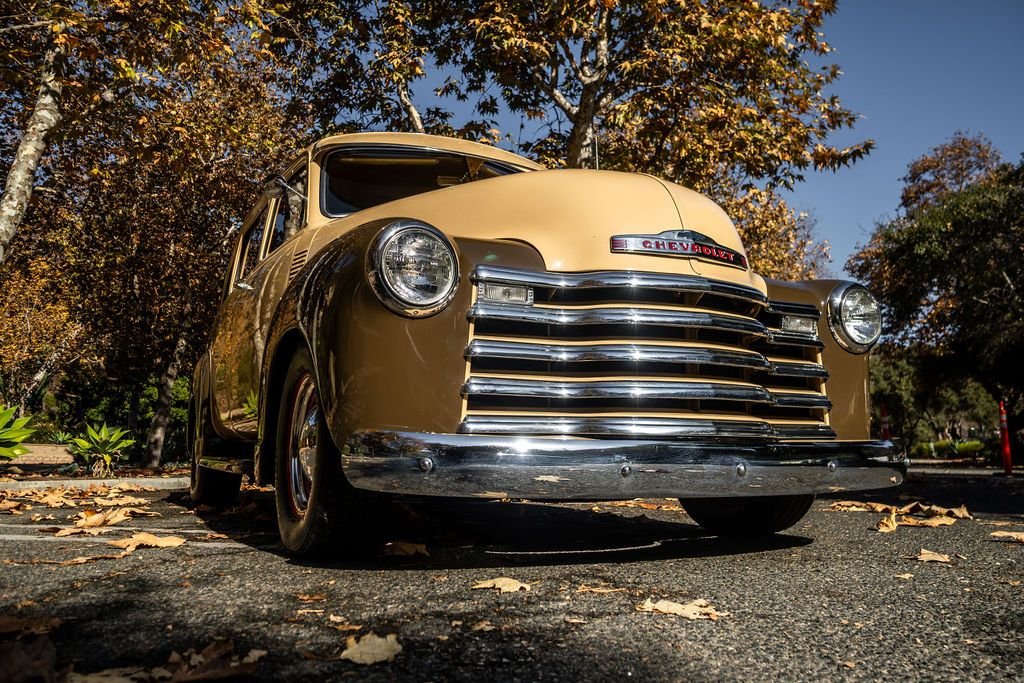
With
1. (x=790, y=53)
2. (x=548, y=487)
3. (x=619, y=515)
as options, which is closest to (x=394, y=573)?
(x=548, y=487)

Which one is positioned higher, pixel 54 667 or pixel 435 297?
pixel 435 297

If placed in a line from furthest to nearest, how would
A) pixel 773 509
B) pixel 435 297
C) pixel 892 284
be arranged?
pixel 892 284 < pixel 773 509 < pixel 435 297

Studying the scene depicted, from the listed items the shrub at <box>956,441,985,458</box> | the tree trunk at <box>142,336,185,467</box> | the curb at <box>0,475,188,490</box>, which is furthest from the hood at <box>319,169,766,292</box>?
the shrub at <box>956,441,985,458</box>

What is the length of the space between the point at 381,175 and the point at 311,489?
80.6 inches

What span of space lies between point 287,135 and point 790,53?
10105 millimetres

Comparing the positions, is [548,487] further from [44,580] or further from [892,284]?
[892,284]

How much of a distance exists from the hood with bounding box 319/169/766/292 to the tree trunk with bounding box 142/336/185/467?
50.3 ft

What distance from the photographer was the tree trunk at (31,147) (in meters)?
10.1

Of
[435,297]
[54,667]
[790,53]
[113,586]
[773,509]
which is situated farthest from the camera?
[790,53]

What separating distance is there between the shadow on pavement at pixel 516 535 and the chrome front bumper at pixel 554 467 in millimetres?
514

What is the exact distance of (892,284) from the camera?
24625mm

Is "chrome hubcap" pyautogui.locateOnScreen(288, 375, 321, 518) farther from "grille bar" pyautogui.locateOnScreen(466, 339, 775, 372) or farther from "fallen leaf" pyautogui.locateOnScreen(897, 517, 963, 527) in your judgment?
→ "fallen leaf" pyautogui.locateOnScreen(897, 517, 963, 527)

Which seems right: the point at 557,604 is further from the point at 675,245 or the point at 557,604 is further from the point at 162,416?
the point at 162,416

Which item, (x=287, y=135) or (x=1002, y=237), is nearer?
(x=287, y=135)
